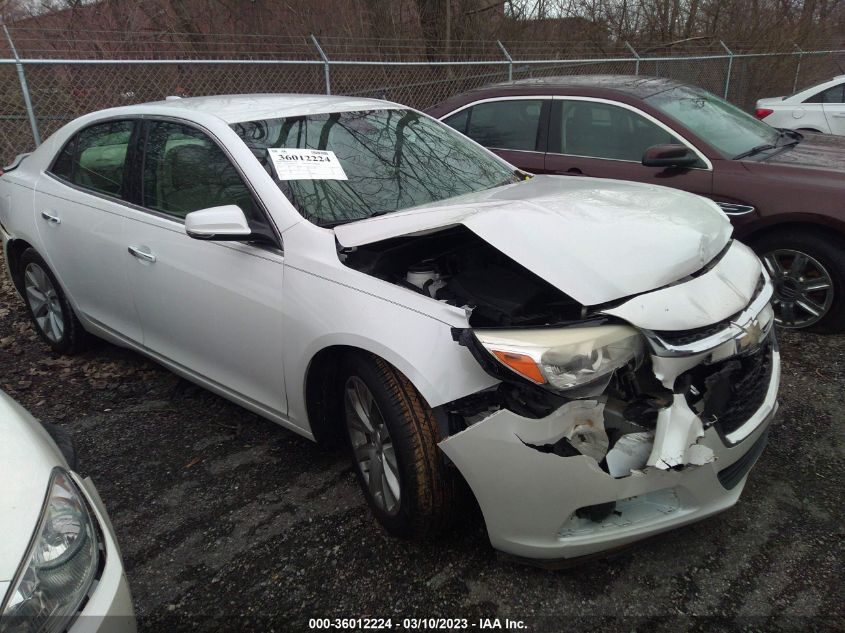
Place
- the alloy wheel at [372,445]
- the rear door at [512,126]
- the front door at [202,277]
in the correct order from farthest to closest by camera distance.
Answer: the rear door at [512,126] < the front door at [202,277] < the alloy wheel at [372,445]

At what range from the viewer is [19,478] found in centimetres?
155

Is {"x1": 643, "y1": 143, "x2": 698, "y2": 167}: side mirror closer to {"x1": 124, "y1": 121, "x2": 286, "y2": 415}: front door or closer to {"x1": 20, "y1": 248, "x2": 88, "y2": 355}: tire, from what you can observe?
{"x1": 124, "y1": 121, "x2": 286, "y2": 415}: front door

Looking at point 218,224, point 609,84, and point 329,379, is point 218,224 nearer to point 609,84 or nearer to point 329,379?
point 329,379

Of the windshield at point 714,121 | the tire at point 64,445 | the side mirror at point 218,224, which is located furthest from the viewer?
the windshield at point 714,121

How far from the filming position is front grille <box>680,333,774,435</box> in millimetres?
2020

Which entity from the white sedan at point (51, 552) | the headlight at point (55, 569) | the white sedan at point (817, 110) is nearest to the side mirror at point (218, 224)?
the white sedan at point (51, 552)

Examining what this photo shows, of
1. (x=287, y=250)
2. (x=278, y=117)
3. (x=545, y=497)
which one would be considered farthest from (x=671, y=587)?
(x=278, y=117)

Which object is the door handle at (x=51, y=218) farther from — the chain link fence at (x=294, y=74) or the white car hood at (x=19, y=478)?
the chain link fence at (x=294, y=74)

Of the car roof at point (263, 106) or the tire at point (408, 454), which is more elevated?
the car roof at point (263, 106)

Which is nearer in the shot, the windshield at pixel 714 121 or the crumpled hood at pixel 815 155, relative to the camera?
the crumpled hood at pixel 815 155

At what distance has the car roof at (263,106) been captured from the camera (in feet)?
9.82

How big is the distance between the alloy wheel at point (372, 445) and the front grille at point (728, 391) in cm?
104

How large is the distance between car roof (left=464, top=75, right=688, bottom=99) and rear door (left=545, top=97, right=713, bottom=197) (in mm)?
117

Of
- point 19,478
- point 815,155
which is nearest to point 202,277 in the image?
point 19,478
